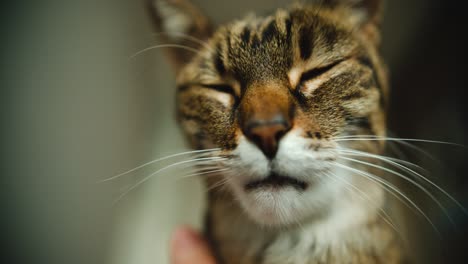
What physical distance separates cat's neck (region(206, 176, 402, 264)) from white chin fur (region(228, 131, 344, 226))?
0.19 ft

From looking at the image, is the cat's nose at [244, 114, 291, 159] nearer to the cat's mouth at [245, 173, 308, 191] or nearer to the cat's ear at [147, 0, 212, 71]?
the cat's mouth at [245, 173, 308, 191]

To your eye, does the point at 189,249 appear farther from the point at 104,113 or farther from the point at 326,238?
the point at 104,113

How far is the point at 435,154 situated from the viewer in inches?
37.1

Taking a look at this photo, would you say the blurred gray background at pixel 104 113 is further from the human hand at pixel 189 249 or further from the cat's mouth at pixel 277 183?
the cat's mouth at pixel 277 183

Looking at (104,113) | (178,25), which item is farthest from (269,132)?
(104,113)

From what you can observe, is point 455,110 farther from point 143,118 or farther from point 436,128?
point 143,118

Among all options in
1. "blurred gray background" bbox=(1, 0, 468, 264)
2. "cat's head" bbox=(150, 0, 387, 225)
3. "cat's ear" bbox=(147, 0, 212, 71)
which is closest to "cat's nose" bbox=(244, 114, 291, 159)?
"cat's head" bbox=(150, 0, 387, 225)

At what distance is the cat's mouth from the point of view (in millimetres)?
481

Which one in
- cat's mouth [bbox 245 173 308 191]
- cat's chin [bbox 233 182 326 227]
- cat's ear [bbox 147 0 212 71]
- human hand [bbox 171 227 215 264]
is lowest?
human hand [bbox 171 227 215 264]

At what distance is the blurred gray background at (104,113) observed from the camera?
69 cm

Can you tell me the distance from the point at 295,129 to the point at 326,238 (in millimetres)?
269

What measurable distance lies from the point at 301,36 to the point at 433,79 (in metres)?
0.72

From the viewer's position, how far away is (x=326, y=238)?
0.61 m

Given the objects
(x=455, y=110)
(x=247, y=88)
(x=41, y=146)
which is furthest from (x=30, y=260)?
(x=455, y=110)
